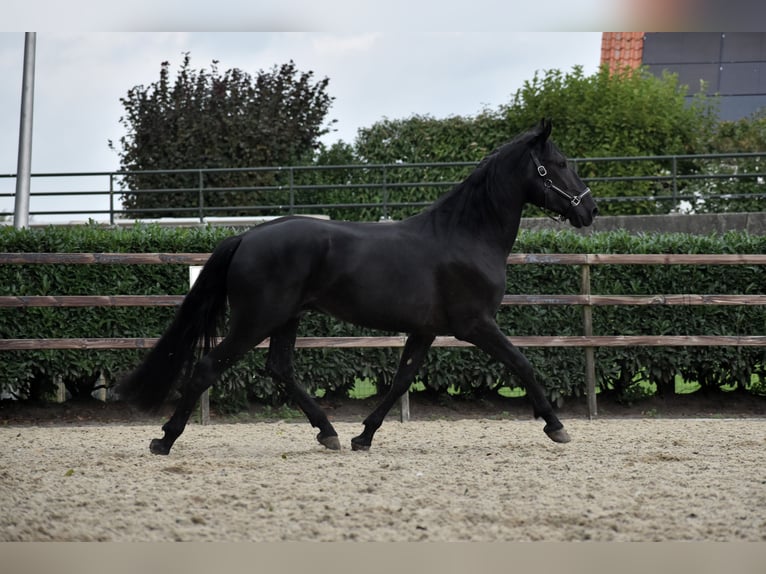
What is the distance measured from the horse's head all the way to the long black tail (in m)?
1.83

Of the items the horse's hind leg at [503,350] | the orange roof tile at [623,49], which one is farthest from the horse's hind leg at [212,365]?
the orange roof tile at [623,49]

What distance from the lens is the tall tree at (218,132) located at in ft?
51.6

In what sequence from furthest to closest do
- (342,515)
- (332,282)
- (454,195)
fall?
(454,195) → (332,282) → (342,515)

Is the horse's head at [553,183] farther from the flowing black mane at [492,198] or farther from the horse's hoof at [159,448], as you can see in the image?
the horse's hoof at [159,448]

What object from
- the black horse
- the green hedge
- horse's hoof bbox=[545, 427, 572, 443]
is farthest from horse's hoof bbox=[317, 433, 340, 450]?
the green hedge

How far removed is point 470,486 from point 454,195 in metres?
2.09

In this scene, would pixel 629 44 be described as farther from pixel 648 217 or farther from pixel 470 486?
pixel 470 486

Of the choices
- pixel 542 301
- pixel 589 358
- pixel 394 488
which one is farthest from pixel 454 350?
pixel 394 488

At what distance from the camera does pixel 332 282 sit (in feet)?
17.6

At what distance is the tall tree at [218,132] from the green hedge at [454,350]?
725 cm

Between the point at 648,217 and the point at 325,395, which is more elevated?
the point at 648,217

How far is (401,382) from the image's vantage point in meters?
5.73

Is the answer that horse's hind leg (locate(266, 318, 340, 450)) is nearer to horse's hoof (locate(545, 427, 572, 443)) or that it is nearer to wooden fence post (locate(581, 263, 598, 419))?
horse's hoof (locate(545, 427, 572, 443))
